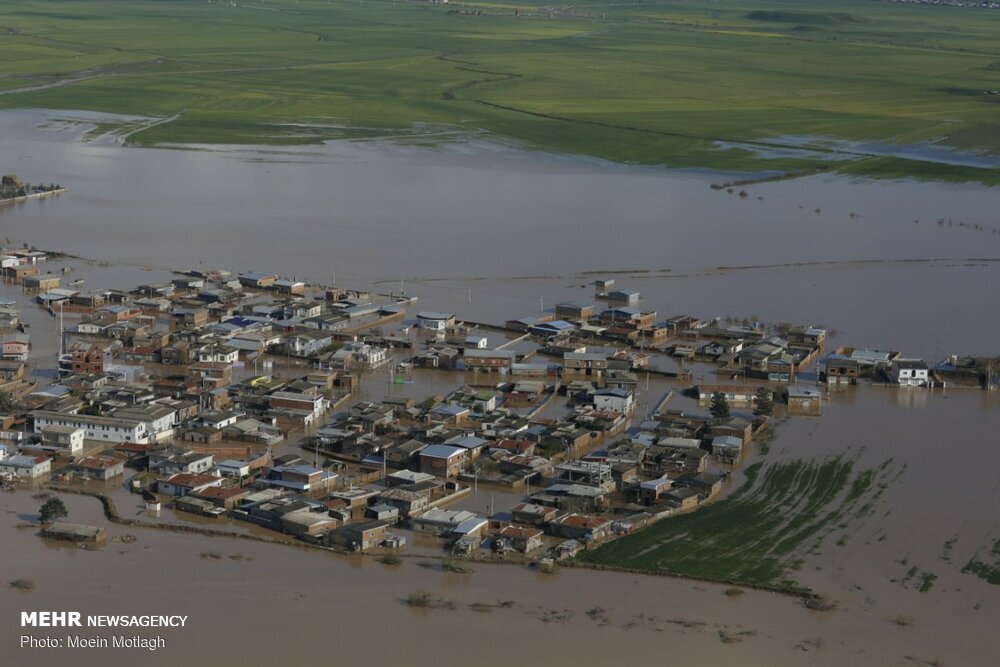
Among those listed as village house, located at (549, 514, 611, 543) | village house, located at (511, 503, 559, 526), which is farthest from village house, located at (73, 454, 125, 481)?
village house, located at (549, 514, 611, 543)

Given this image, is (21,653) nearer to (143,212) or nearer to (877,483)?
(877,483)

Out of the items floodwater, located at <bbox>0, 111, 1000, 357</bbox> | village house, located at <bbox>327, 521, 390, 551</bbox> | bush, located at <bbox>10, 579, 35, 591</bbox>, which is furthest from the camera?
floodwater, located at <bbox>0, 111, 1000, 357</bbox>

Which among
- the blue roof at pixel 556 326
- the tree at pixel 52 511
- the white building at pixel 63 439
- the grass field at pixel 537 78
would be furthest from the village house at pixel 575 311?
the grass field at pixel 537 78

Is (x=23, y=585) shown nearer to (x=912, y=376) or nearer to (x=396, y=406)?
(x=396, y=406)

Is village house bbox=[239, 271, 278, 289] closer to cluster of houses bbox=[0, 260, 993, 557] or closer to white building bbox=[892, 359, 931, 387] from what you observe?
cluster of houses bbox=[0, 260, 993, 557]

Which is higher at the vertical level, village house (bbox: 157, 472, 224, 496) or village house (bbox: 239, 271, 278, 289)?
village house (bbox: 239, 271, 278, 289)

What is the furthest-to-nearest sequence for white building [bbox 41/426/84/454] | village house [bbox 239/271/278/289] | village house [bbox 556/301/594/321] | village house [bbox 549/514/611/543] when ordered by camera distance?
1. village house [bbox 239/271/278/289]
2. village house [bbox 556/301/594/321]
3. white building [bbox 41/426/84/454]
4. village house [bbox 549/514/611/543]

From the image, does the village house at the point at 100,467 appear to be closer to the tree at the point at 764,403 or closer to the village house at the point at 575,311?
the tree at the point at 764,403
